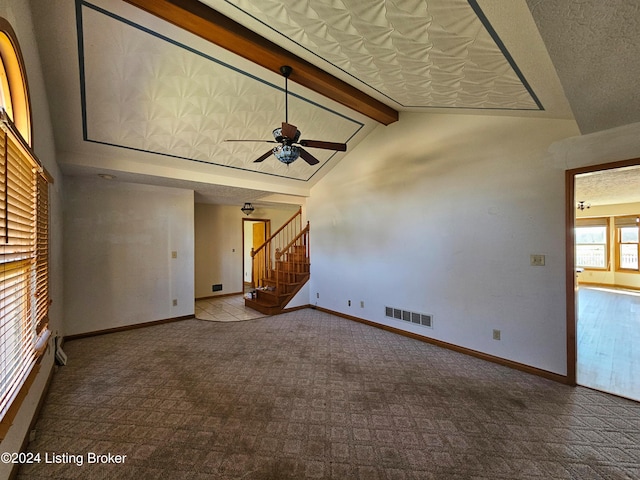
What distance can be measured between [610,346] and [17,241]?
6302 millimetres

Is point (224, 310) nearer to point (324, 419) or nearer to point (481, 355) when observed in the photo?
point (324, 419)

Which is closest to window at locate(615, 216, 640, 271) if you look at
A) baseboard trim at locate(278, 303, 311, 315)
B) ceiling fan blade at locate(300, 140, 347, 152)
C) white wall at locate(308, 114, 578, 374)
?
white wall at locate(308, 114, 578, 374)

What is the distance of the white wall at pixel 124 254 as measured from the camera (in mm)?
3920

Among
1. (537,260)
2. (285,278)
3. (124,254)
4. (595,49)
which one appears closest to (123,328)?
(124,254)

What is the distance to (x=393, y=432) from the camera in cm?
194

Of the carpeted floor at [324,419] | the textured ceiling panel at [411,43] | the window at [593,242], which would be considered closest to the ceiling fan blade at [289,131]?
the textured ceiling panel at [411,43]

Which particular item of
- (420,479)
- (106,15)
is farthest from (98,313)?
(420,479)

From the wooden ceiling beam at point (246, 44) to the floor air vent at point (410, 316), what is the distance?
3.03 m

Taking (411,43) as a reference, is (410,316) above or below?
below

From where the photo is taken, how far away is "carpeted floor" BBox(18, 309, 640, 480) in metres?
1.64

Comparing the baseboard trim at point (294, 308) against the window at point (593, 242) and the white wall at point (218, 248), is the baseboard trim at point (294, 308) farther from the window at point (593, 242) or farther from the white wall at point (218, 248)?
the window at point (593, 242)

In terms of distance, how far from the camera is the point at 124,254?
429 cm

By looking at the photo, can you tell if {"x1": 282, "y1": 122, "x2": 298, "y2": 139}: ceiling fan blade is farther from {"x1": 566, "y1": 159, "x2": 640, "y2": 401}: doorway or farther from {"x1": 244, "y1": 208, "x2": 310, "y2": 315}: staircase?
{"x1": 244, "y1": 208, "x2": 310, "y2": 315}: staircase

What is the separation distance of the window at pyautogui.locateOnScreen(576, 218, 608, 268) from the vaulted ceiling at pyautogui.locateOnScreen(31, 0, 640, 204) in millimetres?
8894
